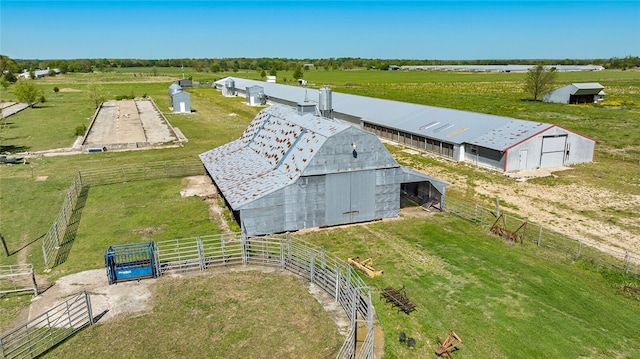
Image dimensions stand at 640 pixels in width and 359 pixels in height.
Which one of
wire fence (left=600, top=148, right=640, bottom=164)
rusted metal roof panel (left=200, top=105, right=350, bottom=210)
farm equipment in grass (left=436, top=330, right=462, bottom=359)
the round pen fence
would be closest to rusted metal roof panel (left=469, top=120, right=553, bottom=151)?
wire fence (left=600, top=148, right=640, bottom=164)

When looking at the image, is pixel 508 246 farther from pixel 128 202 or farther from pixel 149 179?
pixel 149 179

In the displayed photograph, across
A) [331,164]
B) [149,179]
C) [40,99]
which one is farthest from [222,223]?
[40,99]

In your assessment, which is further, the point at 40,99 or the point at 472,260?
the point at 40,99

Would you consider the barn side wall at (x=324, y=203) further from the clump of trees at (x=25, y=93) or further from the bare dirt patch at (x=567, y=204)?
the clump of trees at (x=25, y=93)

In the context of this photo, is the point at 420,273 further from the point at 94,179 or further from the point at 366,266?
the point at 94,179

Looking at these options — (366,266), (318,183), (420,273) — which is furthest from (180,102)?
(420,273)
